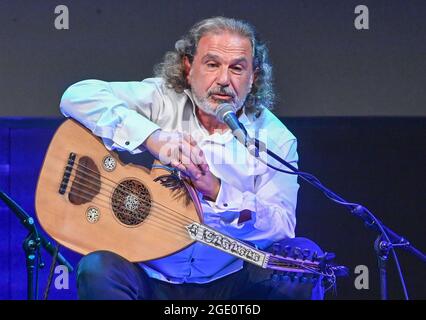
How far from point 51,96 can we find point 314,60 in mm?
1136

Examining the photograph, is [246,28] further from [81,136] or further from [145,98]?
[81,136]

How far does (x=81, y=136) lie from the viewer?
3.23 meters

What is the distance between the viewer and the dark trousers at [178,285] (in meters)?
3.01

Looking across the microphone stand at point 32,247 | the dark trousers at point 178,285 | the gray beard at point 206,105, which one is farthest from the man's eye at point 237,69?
the microphone stand at point 32,247

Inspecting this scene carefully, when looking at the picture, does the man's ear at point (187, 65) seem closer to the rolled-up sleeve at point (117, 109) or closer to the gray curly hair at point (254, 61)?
the gray curly hair at point (254, 61)

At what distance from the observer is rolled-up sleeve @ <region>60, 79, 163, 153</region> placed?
10.5 ft

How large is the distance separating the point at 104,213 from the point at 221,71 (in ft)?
2.38

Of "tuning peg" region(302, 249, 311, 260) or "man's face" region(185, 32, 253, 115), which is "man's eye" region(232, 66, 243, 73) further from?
"tuning peg" region(302, 249, 311, 260)

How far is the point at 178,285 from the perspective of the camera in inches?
128

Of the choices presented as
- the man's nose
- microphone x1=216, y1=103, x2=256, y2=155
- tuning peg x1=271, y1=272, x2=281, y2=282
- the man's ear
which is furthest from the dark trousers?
the man's ear

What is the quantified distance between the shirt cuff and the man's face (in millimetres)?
250

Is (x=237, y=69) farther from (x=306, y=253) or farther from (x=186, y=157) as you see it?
(x=306, y=253)

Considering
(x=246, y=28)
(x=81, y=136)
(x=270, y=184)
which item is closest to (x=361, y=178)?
(x=270, y=184)
